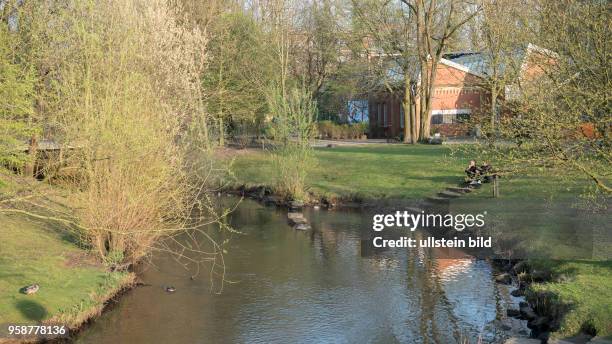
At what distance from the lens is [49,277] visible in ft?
45.8

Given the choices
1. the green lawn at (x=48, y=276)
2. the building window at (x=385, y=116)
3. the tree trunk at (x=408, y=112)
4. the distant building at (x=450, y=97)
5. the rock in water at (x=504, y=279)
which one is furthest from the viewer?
the building window at (x=385, y=116)

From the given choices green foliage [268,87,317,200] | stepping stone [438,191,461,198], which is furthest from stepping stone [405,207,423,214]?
green foliage [268,87,317,200]

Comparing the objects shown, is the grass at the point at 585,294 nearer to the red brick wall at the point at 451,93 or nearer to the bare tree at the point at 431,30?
the bare tree at the point at 431,30

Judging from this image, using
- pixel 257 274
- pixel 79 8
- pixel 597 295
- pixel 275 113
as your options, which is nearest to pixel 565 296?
pixel 597 295

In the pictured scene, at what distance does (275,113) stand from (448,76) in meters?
24.4

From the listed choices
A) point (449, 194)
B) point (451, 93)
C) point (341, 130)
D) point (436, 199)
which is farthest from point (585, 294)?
point (341, 130)

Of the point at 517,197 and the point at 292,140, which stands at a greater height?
the point at 292,140

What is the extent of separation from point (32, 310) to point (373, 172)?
21.3m

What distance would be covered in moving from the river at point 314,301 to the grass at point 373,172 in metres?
7.59

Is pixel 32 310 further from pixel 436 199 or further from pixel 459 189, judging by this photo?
pixel 459 189

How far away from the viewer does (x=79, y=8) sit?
1452cm

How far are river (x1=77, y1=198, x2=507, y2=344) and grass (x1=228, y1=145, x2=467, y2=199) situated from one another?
7.59 meters

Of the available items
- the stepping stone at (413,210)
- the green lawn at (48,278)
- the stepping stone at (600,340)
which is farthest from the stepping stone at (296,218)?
the stepping stone at (600,340)

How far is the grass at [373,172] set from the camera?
27.5 meters
